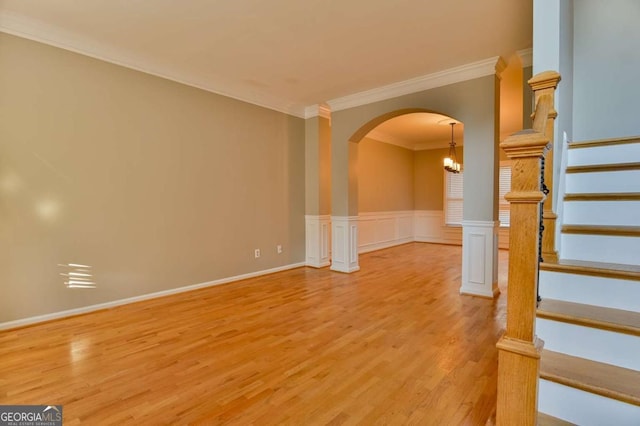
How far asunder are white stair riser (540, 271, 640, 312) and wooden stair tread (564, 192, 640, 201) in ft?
2.29

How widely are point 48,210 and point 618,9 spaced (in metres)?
5.82

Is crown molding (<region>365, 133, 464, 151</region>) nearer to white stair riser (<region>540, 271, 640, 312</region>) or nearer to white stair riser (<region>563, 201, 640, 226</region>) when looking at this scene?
white stair riser (<region>563, 201, 640, 226</region>)

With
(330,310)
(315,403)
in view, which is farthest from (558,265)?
(330,310)

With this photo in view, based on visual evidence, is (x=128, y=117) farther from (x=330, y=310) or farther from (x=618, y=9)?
(x=618, y=9)

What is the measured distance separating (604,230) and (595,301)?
0.47 metres

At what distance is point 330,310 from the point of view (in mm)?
3223

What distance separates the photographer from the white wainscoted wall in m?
7.14

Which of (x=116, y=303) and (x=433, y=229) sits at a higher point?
(x=433, y=229)

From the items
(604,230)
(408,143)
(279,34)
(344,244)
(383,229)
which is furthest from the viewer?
(408,143)

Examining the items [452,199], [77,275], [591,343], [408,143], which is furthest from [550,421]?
[408,143]

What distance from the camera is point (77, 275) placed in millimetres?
3078

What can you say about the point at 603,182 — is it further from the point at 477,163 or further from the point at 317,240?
the point at 317,240

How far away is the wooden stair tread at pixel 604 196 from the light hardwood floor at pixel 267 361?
1234mm

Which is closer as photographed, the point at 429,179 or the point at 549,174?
the point at 549,174
